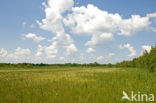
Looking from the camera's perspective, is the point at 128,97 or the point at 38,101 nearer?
the point at 38,101

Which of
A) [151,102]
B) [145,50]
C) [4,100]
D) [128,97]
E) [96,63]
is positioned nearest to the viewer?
[151,102]

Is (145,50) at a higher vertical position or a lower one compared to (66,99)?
higher

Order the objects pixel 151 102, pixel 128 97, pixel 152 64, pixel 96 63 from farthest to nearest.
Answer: pixel 96 63, pixel 152 64, pixel 128 97, pixel 151 102

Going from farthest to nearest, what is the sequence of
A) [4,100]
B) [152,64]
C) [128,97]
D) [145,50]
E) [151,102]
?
[145,50], [152,64], [128,97], [4,100], [151,102]

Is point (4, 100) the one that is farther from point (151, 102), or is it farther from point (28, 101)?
point (151, 102)

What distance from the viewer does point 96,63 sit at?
12338 cm

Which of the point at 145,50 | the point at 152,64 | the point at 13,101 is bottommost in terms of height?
the point at 13,101

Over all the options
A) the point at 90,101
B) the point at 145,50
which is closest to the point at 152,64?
the point at 145,50

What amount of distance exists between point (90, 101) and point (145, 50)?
32.0 metres

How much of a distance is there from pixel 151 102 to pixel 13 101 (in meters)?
6.63

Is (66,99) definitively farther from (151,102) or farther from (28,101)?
(151,102)

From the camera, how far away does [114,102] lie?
6.16 meters

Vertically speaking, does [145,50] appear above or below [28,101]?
above

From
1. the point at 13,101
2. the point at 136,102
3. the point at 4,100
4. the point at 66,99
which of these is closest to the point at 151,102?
the point at 136,102
